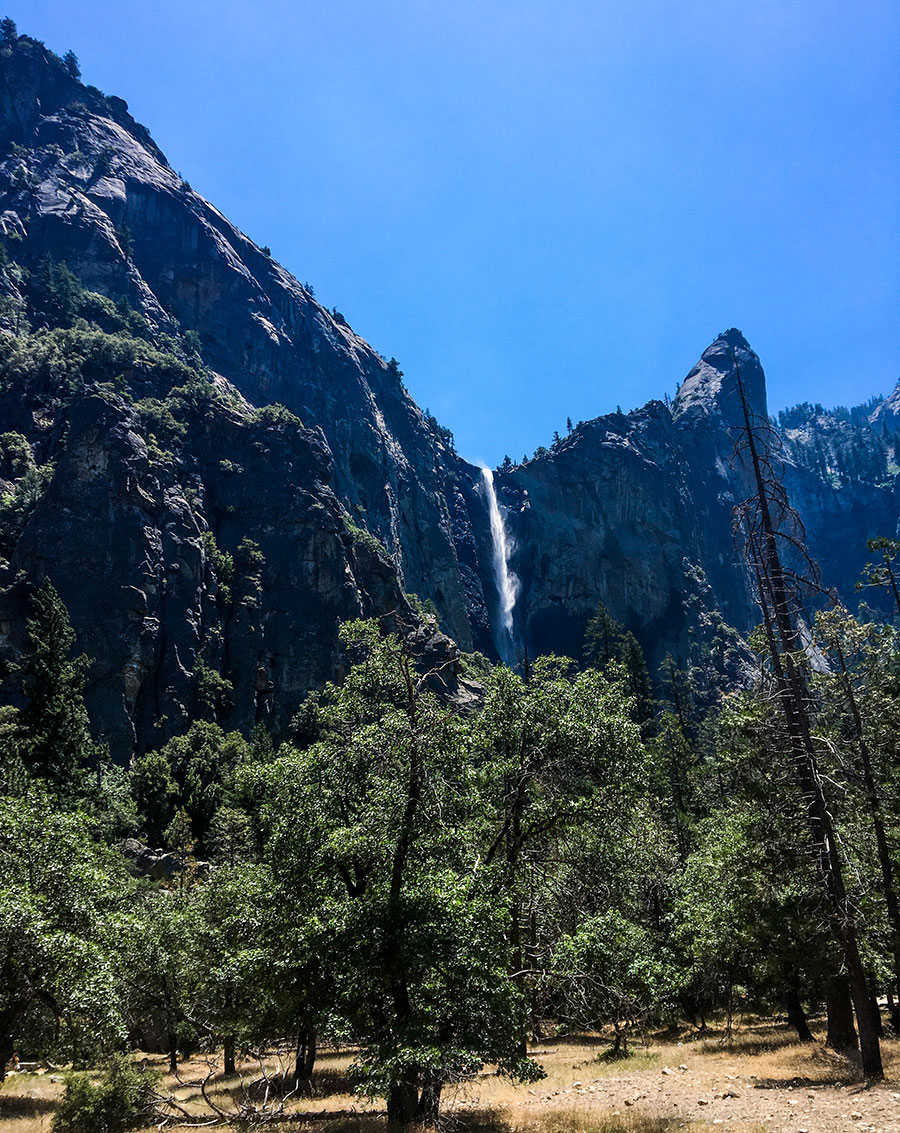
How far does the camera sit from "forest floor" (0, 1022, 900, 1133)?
11.0m

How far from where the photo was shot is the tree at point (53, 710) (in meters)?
47.2

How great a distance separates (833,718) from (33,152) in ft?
562

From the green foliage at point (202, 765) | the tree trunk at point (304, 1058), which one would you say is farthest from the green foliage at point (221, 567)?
the tree trunk at point (304, 1058)

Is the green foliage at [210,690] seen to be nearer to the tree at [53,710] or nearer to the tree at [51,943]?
the tree at [53,710]

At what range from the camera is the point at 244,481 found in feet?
320

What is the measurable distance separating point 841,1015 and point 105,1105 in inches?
676

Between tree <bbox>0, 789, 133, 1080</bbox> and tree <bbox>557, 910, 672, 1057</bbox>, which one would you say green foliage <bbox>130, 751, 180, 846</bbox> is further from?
tree <bbox>557, 910, 672, 1057</bbox>

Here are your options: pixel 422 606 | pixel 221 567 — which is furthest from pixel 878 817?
pixel 422 606

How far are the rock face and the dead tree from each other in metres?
37.6

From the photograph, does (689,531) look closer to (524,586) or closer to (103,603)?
(524,586)

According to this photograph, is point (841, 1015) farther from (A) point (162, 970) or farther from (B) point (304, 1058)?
(A) point (162, 970)

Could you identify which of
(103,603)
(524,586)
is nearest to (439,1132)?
(103,603)

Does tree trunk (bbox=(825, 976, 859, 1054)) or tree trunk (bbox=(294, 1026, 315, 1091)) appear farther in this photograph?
tree trunk (bbox=(294, 1026, 315, 1091))

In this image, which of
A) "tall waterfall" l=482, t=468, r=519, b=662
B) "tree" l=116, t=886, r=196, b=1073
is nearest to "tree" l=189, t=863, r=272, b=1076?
"tree" l=116, t=886, r=196, b=1073
